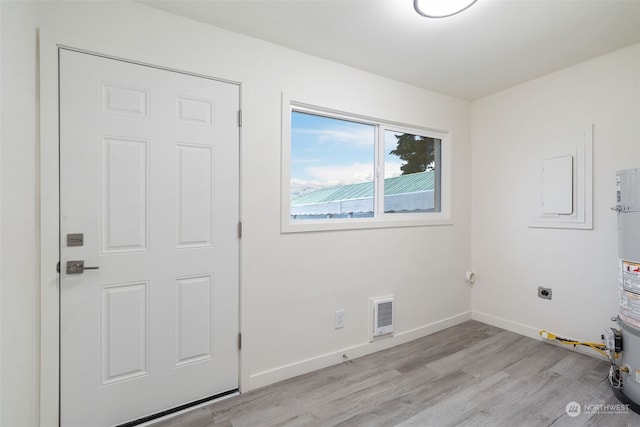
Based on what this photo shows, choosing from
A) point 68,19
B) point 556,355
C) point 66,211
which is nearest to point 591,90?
point 556,355

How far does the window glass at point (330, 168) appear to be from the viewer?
7.77 feet

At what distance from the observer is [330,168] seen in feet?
8.28

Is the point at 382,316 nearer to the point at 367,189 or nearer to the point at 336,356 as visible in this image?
the point at 336,356

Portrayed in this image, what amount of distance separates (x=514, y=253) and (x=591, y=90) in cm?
159

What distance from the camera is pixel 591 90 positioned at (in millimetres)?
2469

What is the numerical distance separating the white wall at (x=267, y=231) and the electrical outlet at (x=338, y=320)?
0.04 metres

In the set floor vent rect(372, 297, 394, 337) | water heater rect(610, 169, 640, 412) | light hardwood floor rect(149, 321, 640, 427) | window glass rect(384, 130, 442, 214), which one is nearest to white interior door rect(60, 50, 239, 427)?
light hardwood floor rect(149, 321, 640, 427)

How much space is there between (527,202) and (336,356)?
2384mm

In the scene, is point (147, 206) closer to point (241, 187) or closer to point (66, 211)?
point (66, 211)

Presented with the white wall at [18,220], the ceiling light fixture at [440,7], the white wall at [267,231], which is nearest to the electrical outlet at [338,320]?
the white wall at [267,231]

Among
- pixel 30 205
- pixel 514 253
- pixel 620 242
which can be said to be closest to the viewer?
pixel 30 205

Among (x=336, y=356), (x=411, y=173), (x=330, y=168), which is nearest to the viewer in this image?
(x=336, y=356)

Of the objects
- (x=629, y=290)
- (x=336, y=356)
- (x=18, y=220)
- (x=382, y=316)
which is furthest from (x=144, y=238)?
(x=629, y=290)

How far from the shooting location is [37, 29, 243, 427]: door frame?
4.90ft
